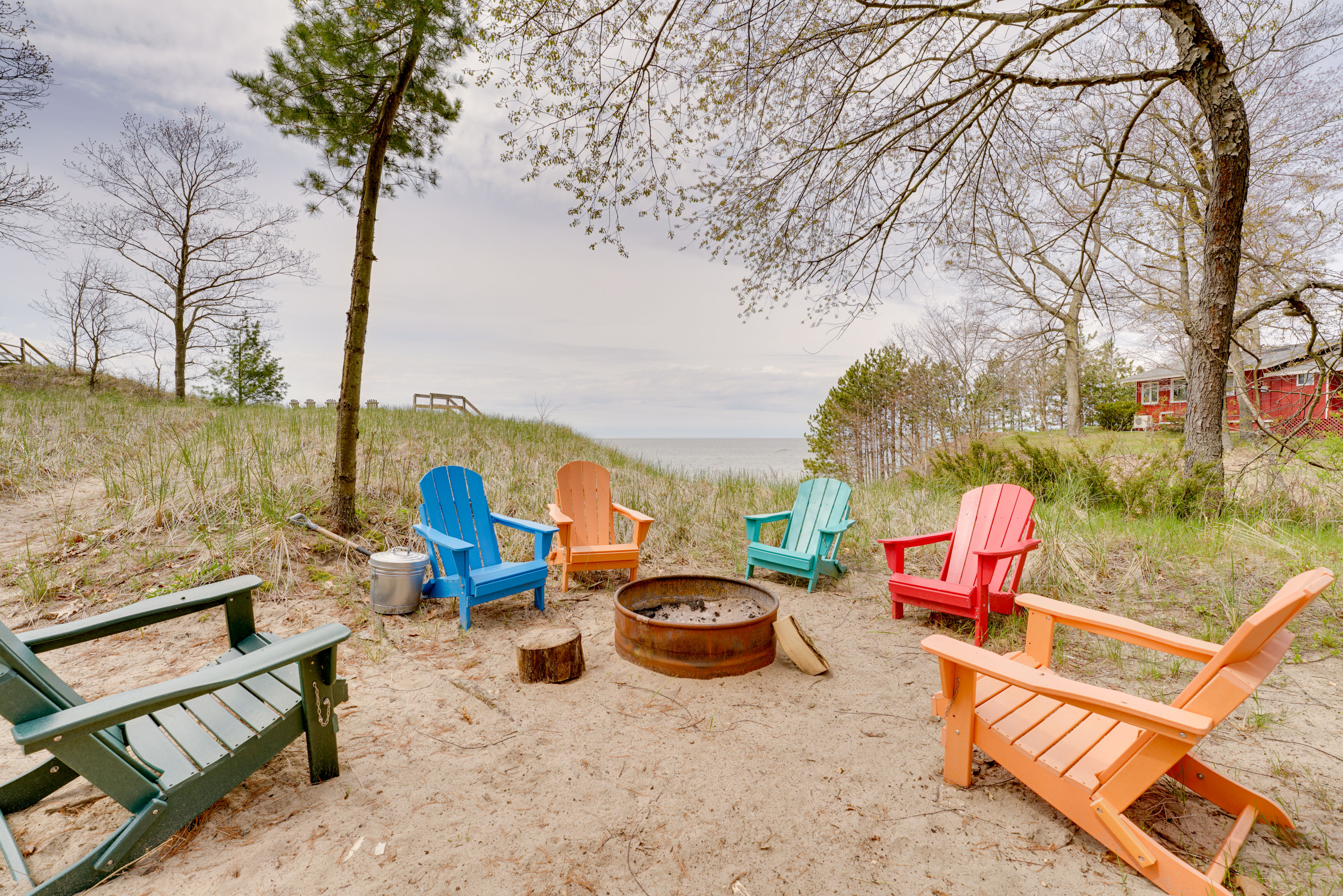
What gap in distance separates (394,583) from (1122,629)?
3.66 metres

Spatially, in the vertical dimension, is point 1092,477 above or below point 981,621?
above

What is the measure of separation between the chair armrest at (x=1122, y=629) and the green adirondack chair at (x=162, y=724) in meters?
2.51

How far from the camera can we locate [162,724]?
67.6 inches

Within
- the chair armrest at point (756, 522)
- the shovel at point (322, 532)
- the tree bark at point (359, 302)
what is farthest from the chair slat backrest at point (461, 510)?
the chair armrest at point (756, 522)

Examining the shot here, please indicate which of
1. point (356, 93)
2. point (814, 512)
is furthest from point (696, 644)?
point (356, 93)

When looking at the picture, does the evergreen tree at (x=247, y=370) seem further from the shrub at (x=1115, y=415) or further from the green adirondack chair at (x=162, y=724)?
the shrub at (x=1115, y=415)

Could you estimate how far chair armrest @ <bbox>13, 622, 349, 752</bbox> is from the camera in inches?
47.2

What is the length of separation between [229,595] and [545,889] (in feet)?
5.12

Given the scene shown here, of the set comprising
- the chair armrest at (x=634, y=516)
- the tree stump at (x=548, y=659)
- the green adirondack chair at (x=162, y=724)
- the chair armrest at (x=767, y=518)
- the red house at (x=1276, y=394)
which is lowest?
the tree stump at (x=548, y=659)

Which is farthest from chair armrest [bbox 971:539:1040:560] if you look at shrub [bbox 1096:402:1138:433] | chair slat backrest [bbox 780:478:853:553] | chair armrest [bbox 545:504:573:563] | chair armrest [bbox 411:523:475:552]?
shrub [bbox 1096:402:1138:433]

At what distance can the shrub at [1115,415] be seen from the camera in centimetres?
2147

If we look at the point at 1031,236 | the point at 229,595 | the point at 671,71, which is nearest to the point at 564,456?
the point at 671,71

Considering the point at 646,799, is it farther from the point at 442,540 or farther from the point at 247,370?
the point at 247,370

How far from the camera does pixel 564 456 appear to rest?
770 centimetres
